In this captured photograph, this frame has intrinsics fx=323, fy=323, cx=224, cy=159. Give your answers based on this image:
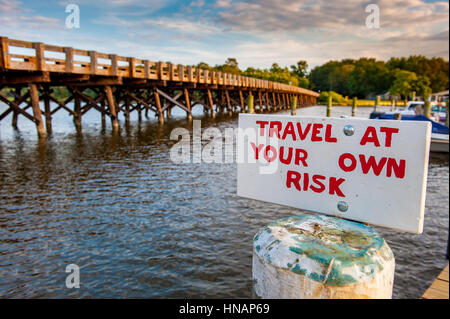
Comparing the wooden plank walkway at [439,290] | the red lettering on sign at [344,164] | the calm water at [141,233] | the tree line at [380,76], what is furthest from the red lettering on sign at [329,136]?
the tree line at [380,76]

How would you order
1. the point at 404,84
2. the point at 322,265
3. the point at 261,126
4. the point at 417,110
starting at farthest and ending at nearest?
1. the point at 404,84
2. the point at 417,110
3. the point at 261,126
4. the point at 322,265

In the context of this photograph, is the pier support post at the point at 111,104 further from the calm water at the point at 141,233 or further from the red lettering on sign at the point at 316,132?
the red lettering on sign at the point at 316,132

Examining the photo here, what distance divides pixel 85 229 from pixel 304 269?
213 inches

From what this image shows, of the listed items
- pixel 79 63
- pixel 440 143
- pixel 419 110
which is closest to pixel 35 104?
pixel 79 63

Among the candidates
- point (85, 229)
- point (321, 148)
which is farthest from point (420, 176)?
point (85, 229)

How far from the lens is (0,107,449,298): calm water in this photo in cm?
449

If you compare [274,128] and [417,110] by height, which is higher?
[417,110]

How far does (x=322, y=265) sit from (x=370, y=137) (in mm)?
752

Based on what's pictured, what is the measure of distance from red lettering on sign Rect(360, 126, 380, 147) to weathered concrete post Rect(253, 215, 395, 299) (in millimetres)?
488

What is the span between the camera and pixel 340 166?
1.88m

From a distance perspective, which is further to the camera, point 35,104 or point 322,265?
point 35,104

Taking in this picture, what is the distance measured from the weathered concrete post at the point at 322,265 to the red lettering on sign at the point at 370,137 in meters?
0.49

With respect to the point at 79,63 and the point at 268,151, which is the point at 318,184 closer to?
the point at 268,151
